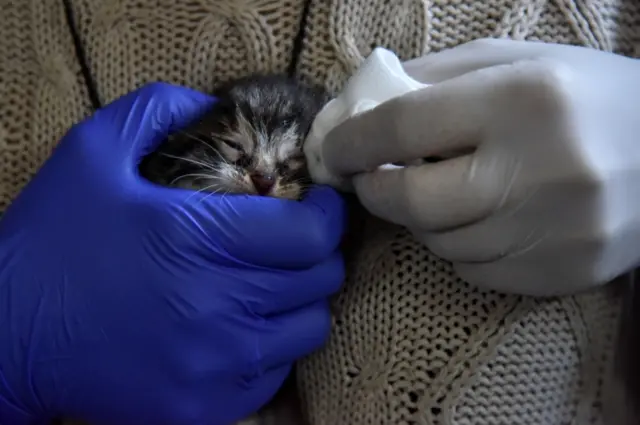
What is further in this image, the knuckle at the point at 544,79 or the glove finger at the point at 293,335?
the glove finger at the point at 293,335

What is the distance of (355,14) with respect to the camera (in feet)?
2.72

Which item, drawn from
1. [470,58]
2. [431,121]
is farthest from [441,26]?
[431,121]

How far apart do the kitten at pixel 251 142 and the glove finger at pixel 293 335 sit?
0.14 metres

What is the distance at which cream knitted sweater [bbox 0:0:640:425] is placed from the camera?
0.76 meters

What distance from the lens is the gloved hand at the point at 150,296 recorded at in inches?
28.5

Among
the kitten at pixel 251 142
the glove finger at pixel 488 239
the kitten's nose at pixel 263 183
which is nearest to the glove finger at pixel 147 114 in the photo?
the kitten at pixel 251 142

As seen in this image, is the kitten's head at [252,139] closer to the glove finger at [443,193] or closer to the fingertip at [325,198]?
the fingertip at [325,198]

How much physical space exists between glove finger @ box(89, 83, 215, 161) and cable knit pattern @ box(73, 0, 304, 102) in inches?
1.6

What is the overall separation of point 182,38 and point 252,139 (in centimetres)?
15

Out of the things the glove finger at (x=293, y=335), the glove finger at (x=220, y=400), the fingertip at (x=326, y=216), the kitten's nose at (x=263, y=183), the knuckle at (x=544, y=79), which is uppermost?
the knuckle at (x=544, y=79)

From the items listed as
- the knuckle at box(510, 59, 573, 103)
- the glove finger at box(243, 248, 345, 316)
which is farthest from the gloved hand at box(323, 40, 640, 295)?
the glove finger at box(243, 248, 345, 316)

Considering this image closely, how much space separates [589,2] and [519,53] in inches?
5.9

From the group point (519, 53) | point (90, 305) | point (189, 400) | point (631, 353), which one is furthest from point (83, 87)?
point (631, 353)

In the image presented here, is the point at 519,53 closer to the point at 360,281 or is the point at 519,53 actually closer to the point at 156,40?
the point at 360,281
